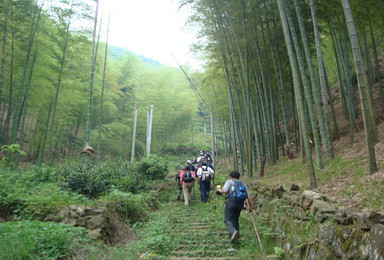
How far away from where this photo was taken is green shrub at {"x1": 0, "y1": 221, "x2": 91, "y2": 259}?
211cm

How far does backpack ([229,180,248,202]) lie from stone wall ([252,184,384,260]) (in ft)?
1.56

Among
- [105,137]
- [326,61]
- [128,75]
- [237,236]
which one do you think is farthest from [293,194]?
[128,75]

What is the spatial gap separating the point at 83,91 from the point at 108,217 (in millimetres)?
8883

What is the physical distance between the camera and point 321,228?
2.09m

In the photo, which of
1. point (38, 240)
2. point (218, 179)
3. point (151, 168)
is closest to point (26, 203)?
point (38, 240)

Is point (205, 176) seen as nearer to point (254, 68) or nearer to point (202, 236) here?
point (202, 236)

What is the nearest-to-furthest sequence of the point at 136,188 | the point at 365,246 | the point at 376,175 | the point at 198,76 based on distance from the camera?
the point at 365,246 → the point at 376,175 → the point at 136,188 → the point at 198,76

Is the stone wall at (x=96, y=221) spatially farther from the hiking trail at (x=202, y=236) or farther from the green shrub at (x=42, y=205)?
the hiking trail at (x=202, y=236)

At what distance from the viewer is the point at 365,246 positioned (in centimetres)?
158

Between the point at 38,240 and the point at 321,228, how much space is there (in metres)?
2.50

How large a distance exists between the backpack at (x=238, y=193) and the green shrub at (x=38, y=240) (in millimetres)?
1713

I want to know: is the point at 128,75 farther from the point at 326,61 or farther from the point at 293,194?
the point at 293,194

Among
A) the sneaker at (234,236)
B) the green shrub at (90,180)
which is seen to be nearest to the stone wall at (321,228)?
the sneaker at (234,236)

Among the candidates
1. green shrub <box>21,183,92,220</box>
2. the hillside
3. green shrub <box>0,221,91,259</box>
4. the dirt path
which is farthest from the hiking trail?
green shrub <box>21,183,92,220</box>
